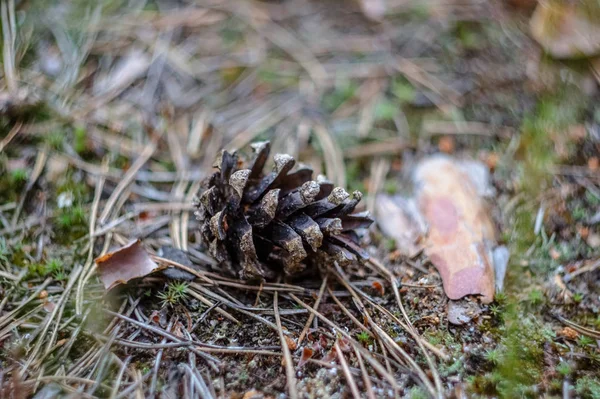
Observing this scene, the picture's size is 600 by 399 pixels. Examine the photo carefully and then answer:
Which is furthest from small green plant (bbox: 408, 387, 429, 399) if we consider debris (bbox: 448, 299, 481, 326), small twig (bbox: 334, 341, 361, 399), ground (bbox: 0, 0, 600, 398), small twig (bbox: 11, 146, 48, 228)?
small twig (bbox: 11, 146, 48, 228)

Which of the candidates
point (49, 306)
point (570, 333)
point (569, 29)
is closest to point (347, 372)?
point (570, 333)

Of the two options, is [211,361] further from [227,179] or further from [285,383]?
[227,179]

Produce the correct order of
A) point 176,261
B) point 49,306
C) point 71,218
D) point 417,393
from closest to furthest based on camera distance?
point 417,393 → point 49,306 → point 176,261 → point 71,218

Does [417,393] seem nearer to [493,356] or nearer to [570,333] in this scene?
[493,356]

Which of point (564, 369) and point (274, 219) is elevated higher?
point (274, 219)

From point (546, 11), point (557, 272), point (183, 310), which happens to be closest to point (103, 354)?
point (183, 310)

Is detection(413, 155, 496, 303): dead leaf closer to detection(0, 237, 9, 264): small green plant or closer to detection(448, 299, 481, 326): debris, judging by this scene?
detection(448, 299, 481, 326): debris
